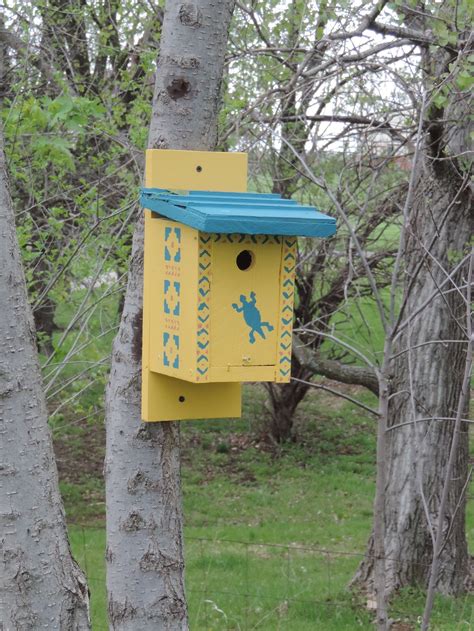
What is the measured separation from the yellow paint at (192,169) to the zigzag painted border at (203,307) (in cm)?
19

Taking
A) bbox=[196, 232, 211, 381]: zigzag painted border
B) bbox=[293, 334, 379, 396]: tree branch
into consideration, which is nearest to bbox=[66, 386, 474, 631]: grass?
bbox=[293, 334, 379, 396]: tree branch

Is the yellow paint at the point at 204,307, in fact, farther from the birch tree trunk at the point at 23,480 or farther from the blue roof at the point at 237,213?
the birch tree trunk at the point at 23,480

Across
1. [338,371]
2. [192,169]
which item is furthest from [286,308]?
[338,371]

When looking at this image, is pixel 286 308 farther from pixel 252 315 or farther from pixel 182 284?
pixel 182 284

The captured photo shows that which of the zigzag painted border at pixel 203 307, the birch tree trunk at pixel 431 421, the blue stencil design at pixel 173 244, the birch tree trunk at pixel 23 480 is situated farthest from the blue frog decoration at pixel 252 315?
the birch tree trunk at pixel 431 421

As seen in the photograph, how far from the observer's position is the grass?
625 cm

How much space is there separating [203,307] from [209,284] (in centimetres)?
7

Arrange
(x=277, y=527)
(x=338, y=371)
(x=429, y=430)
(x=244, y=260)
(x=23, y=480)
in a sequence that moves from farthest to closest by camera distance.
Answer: (x=277, y=527) < (x=338, y=371) < (x=429, y=430) < (x=244, y=260) < (x=23, y=480)

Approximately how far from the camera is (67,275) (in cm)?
677

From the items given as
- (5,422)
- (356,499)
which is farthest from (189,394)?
(356,499)

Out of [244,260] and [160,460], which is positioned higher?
[244,260]

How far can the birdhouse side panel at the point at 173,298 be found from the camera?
2871 mm

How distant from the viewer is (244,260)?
3051mm

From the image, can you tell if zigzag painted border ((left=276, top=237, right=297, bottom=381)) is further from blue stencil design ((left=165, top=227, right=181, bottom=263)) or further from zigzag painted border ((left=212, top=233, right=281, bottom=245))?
blue stencil design ((left=165, top=227, right=181, bottom=263))
